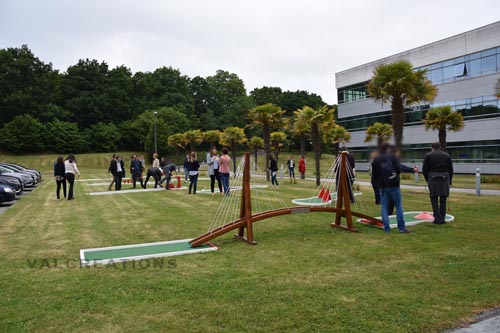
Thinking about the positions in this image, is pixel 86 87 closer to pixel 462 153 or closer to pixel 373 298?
pixel 462 153

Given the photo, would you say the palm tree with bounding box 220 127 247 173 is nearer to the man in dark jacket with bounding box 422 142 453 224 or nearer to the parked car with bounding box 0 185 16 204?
the parked car with bounding box 0 185 16 204

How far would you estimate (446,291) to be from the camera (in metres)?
5.04

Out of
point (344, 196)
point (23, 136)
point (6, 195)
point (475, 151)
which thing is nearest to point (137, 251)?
point (344, 196)

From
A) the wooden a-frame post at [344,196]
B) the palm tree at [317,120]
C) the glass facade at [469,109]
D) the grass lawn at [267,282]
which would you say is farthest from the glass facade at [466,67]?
the grass lawn at [267,282]

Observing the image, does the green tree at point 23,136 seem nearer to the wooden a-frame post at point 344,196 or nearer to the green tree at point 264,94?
the green tree at point 264,94

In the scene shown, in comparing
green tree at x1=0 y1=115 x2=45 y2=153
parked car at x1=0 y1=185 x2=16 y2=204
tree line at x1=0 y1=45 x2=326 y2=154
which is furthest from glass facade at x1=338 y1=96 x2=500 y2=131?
green tree at x1=0 y1=115 x2=45 y2=153

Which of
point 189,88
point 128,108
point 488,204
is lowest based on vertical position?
point 488,204

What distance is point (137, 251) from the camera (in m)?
7.57

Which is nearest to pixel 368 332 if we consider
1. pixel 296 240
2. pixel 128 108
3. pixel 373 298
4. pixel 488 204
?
pixel 373 298

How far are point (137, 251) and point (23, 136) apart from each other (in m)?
70.0

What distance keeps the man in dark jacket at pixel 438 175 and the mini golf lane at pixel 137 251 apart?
550cm

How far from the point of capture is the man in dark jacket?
373 inches

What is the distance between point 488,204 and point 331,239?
8.52 m

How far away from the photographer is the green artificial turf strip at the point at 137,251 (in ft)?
23.7
